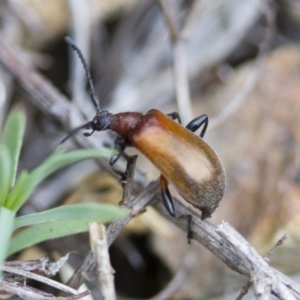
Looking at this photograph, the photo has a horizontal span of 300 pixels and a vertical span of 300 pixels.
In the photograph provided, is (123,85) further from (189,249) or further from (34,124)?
(189,249)

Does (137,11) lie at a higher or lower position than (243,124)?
higher

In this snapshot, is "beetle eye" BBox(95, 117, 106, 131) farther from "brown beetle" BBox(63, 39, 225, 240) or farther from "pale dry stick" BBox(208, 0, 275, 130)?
"pale dry stick" BBox(208, 0, 275, 130)

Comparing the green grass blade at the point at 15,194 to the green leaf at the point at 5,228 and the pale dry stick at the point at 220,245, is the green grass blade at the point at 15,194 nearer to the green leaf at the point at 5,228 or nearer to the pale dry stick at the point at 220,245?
the green leaf at the point at 5,228

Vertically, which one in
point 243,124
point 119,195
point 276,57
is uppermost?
point 276,57

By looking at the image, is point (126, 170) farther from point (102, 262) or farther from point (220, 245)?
point (102, 262)

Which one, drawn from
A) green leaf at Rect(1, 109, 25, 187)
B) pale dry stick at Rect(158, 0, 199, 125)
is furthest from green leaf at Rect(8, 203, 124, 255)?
pale dry stick at Rect(158, 0, 199, 125)

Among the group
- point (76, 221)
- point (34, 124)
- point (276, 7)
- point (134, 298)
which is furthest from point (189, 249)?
point (276, 7)

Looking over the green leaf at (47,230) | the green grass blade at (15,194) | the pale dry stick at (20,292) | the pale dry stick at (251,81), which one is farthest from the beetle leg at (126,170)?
the pale dry stick at (251,81)
